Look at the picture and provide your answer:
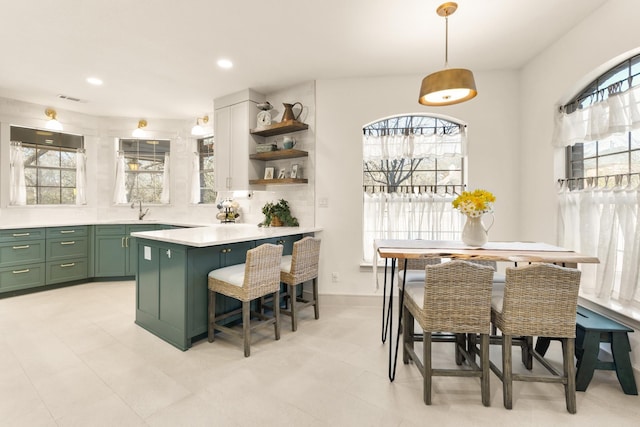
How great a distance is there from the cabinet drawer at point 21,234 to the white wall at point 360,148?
392 cm

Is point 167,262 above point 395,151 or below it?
below

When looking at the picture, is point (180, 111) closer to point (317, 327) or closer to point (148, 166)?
point (148, 166)

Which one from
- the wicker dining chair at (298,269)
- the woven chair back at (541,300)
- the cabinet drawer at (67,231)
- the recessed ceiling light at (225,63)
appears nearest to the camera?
the woven chair back at (541,300)

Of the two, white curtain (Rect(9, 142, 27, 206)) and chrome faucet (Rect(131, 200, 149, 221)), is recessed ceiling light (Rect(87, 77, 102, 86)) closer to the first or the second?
white curtain (Rect(9, 142, 27, 206))

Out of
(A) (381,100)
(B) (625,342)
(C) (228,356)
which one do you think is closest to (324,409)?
(C) (228,356)

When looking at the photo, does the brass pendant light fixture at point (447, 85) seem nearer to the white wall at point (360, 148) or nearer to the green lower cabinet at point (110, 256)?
the white wall at point (360, 148)

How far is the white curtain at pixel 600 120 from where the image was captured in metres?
2.22

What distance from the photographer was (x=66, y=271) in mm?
4512

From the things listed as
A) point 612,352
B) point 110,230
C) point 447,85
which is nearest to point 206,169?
point 110,230

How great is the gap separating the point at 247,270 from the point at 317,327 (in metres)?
1.10

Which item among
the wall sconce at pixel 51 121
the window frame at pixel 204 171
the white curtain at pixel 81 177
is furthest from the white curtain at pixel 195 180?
the wall sconce at pixel 51 121

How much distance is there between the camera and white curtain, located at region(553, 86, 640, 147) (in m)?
2.22

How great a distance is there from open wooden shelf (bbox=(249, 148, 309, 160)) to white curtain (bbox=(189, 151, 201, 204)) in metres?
1.89

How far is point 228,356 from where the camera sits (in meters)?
2.53
